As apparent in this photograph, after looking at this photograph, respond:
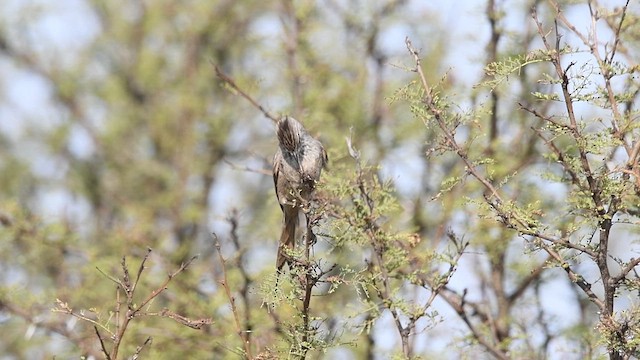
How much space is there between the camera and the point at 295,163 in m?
3.69

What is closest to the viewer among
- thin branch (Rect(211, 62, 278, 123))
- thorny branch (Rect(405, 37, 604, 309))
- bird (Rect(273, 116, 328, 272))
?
thorny branch (Rect(405, 37, 604, 309))

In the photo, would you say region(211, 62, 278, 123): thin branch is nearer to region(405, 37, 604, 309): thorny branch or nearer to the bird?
the bird

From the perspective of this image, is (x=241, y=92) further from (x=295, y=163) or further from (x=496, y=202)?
(x=496, y=202)

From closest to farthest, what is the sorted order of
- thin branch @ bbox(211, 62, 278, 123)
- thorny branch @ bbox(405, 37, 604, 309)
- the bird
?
thorny branch @ bbox(405, 37, 604, 309)
the bird
thin branch @ bbox(211, 62, 278, 123)

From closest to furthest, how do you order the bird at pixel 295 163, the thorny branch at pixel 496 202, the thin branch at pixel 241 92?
the thorny branch at pixel 496 202 → the bird at pixel 295 163 → the thin branch at pixel 241 92

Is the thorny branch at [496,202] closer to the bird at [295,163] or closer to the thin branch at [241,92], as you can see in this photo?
the bird at [295,163]

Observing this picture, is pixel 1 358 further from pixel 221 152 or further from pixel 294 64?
pixel 294 64

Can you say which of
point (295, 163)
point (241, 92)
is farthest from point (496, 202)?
point (241, 92)

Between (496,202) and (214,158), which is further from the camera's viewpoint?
(214,158)

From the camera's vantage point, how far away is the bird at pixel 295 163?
361 cm

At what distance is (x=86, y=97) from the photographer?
12.0 meters

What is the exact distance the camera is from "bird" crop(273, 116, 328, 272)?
3.61m

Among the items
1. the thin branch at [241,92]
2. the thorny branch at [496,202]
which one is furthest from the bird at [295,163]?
the thorny branch at [496,202]

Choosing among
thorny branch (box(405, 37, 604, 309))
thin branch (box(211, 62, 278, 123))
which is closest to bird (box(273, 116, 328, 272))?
thin branch (box(211, 62, 278, 123))
